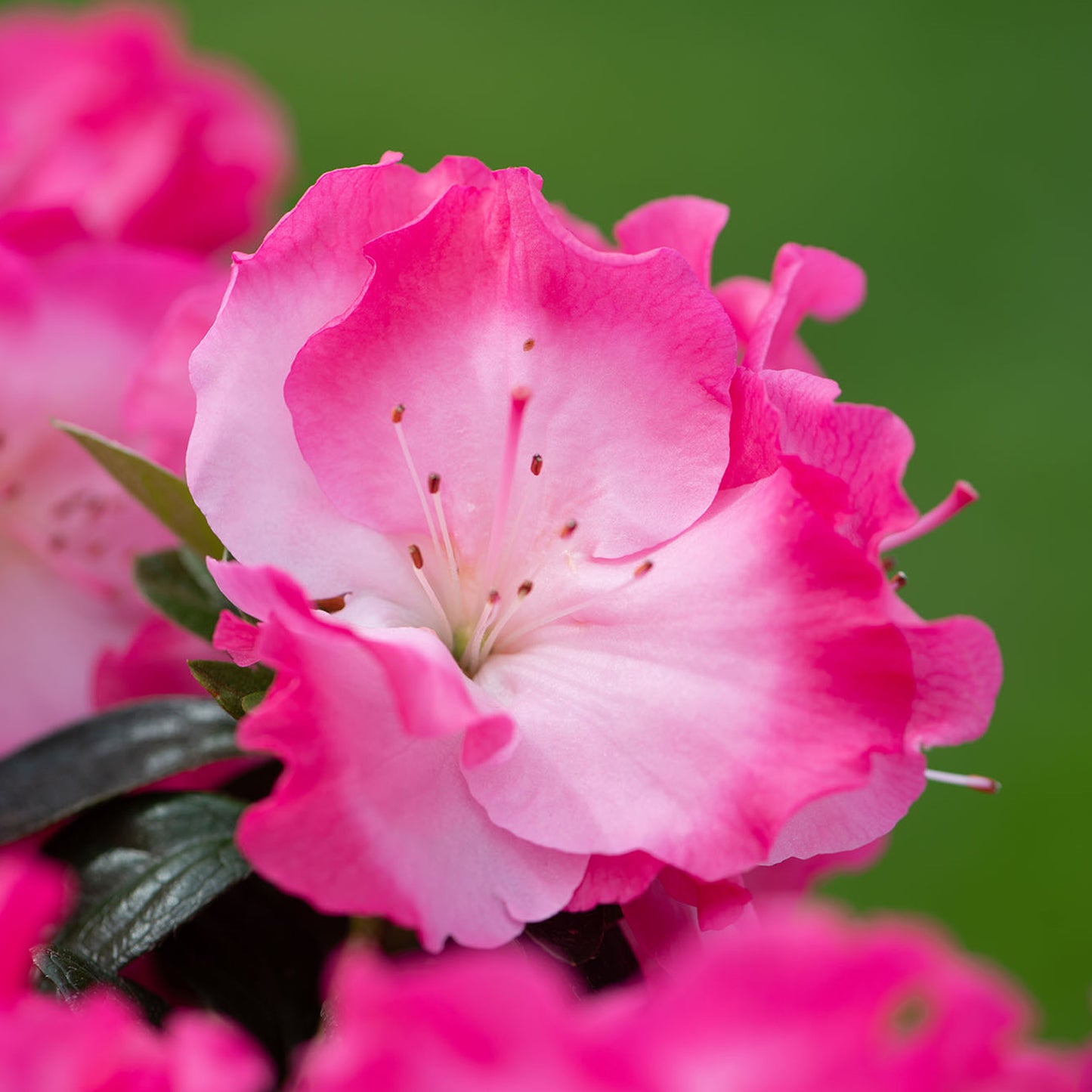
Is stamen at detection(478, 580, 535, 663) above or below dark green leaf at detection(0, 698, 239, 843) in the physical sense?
above

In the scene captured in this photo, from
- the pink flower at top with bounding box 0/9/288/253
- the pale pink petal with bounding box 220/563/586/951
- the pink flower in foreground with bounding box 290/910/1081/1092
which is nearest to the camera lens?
the pink flower in foreground with bounding box 290/910/1081/1092

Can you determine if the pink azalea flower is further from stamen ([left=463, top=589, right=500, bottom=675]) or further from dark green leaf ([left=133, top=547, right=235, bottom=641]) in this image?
stamen ([left=463, top=589, right=500, bottom=675])

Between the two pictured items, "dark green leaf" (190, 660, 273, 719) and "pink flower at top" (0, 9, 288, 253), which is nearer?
"dark green leaf" (190, 660, 273, 719)

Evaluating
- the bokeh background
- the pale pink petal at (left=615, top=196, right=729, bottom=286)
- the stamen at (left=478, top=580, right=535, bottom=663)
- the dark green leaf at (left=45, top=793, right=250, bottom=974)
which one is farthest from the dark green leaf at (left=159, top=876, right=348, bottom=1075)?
the bokeh background

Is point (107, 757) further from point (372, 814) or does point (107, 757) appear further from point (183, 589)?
point (372, 814)

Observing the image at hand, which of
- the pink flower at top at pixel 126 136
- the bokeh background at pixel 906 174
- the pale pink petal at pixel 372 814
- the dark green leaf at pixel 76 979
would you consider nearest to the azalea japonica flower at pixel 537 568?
the pale pink petal at pixel 372 814

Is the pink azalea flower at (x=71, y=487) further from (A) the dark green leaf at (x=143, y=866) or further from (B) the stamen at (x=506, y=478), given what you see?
(B) the stamen at (x=506, y=478)
